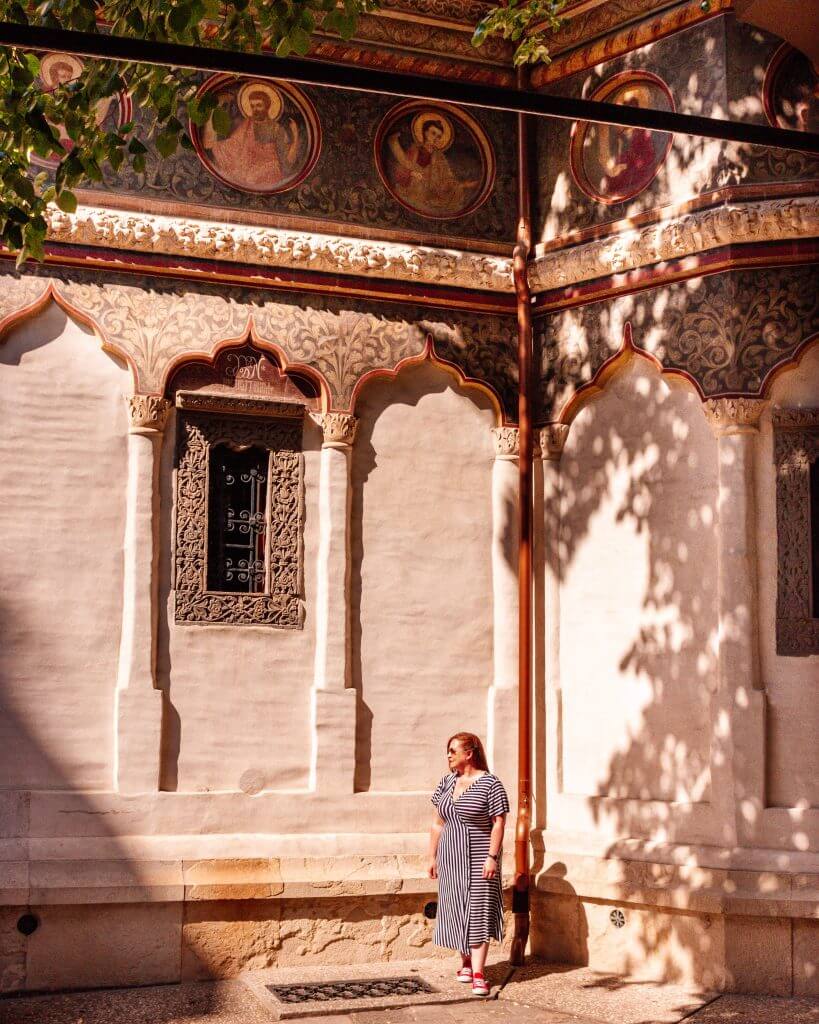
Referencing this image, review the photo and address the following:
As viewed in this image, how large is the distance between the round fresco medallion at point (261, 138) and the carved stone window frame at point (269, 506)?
1.52 metres

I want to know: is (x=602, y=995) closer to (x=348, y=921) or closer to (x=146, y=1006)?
(x=348, y=921)

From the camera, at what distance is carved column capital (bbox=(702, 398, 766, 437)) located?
934 cm

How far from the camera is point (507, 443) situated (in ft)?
33.9

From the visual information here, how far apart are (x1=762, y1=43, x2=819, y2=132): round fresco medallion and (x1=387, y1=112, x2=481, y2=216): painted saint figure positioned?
7.21 ft

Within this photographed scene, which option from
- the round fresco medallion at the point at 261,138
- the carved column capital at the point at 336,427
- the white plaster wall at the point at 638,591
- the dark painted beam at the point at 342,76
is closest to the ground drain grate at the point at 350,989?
the white plaster wall at the point at 638,591

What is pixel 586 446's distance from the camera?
1019 centimetres

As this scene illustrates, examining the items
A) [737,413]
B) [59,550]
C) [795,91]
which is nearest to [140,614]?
[59,550]

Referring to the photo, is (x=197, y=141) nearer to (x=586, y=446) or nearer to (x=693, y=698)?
(x=586, y=446)

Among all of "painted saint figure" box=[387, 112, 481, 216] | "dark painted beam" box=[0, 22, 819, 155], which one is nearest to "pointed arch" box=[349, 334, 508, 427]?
"painted saint figure" box=[387, 112, 481, 216]

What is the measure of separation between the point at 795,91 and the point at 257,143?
3.53 meters

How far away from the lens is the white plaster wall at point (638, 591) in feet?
30.8

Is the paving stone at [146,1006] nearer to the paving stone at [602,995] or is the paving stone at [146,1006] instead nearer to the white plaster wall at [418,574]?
the paving stone at [602,995]

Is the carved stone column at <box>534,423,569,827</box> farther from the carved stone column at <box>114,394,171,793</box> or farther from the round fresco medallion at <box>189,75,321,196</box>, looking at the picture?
the carved stone column at <box>114,394,171,793</box>

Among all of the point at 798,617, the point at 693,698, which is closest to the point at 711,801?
the point at 693,698
